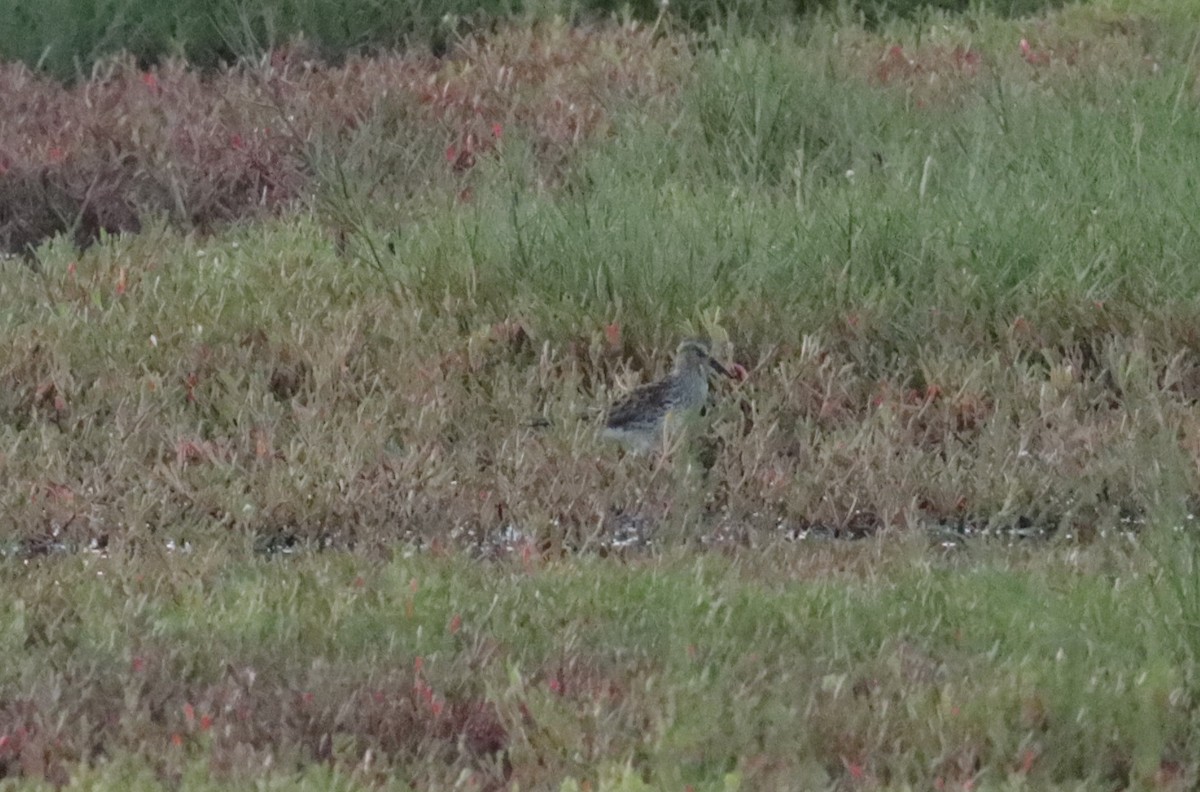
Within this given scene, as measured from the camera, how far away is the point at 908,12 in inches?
565

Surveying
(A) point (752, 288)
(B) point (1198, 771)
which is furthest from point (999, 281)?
(B) point (1198, 771)

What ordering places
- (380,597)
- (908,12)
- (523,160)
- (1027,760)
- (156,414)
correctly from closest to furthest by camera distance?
(1027,760)
(380,597)
(156,414)
(523,160)
(908,12)

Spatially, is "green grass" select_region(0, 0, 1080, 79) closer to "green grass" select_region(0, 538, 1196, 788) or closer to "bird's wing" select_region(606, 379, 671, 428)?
"bird's wing" select_region(606, 379, 671, 428)

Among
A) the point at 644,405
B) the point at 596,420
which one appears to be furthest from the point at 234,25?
the point at 644,405

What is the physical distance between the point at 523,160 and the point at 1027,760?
578cm

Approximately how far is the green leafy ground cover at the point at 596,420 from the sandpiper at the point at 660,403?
0.10 metres

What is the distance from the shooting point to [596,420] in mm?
7836

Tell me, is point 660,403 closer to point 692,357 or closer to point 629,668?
point 692,357

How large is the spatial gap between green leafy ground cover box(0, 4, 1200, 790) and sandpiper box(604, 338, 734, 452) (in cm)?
10

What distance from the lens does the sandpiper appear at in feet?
24.7

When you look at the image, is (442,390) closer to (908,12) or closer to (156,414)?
(156,414)

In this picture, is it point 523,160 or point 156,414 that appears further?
point 523,160

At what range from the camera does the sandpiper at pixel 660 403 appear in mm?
7523

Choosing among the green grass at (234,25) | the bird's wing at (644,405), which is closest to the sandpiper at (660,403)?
the bird's wing at (644,405)
